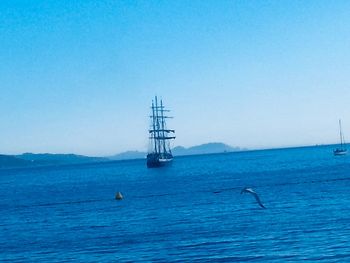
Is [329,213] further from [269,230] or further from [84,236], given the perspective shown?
[84,236]

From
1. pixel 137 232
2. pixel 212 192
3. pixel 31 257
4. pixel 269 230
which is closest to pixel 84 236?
pixel 137 232

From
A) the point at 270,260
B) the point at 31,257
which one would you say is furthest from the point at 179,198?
the point at 270,260

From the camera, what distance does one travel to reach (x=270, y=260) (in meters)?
36.1

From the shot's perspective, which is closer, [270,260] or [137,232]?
[270,260]

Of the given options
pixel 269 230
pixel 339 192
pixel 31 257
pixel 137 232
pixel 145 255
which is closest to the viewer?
pixel 145 255

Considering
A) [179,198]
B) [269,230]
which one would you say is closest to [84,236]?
[269,230]

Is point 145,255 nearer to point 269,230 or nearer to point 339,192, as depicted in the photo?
point 269,230

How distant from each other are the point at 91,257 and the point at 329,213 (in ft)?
80.2

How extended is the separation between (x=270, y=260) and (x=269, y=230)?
10.8m

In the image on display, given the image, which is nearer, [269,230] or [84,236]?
[269,230]

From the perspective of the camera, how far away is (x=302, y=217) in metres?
53.3

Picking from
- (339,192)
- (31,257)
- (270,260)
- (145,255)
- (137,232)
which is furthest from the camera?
(339,192)

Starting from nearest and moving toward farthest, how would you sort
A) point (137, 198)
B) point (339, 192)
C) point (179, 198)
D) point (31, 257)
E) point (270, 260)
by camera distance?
point (270, 260)
point (31, 257)
point (339, 192)
point (179, 198)
point (137, 198)

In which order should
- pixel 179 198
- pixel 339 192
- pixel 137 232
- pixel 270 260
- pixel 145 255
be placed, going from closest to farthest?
1. pixel 270 260
2. pixel 145 255
3. pixel 137 232
4. pixel 339 192
5. pixel 179 198
